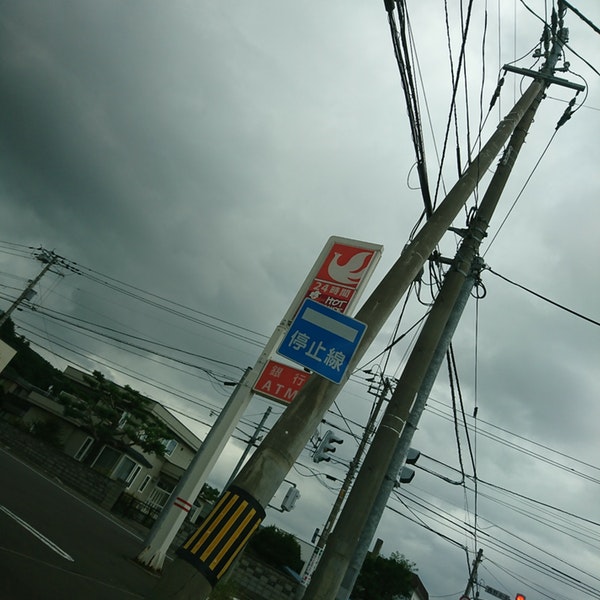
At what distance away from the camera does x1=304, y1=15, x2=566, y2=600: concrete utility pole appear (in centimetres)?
550

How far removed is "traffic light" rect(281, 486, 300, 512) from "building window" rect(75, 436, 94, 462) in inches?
738

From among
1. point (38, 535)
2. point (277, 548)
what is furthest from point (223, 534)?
point (277, 548)

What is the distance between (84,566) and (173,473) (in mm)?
28619

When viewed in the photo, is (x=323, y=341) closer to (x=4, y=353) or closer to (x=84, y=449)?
(x=84, y=449)

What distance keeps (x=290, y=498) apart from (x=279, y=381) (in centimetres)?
1013

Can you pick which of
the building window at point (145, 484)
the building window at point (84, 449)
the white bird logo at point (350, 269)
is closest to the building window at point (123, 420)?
the building window at point (84, 449)

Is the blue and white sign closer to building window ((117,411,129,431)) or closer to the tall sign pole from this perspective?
the tall sign pole

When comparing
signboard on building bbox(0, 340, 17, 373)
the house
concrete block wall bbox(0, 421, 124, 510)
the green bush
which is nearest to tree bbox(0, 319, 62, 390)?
the house

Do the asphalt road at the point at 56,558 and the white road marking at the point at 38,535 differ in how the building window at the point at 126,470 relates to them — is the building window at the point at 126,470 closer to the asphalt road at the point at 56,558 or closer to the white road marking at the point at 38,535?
the asphalt road at the point at 56,558

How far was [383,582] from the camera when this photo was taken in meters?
30.1

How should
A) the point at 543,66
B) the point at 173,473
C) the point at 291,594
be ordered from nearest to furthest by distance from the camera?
the point at 543,66
the point at 291,594
the point at 173,473

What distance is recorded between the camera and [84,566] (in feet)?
25.7

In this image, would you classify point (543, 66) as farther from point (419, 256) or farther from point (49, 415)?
point (49, 415)

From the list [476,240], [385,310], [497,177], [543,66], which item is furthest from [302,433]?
[543,66]
